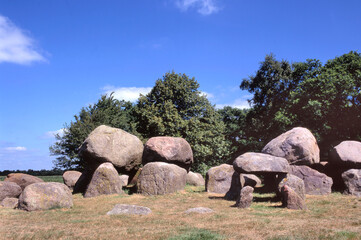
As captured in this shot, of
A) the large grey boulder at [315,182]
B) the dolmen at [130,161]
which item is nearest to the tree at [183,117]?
the dolmen at [130,161]

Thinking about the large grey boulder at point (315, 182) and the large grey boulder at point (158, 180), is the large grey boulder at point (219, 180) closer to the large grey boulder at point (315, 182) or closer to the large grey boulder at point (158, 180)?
the large grey boulder at point (158, 180)

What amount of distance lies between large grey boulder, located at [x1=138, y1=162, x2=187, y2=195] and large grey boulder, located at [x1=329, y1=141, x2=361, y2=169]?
9256 millimetres

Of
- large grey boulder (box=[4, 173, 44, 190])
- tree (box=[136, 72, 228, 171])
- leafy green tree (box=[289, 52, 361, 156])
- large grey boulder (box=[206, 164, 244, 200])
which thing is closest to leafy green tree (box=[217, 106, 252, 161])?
tree (box=[136, 72, 228, 171])

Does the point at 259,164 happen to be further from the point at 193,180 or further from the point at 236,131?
the point at 236,131

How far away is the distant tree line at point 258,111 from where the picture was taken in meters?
27.4

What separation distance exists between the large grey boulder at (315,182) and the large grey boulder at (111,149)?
1013 cm

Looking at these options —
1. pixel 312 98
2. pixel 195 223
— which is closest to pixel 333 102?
pixel 312 98

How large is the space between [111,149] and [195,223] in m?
11.0

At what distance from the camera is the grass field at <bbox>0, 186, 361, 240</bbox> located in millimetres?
8289

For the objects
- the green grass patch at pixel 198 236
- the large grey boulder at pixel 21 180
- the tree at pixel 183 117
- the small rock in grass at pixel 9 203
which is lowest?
the green grass patch at pixel 198 236

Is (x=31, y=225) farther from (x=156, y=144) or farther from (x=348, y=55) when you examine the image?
(x=348, y=55)

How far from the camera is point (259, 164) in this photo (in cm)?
1483

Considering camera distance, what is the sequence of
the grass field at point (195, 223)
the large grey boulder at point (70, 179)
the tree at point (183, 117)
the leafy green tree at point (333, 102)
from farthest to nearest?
the tree at point (183, 117) → the leafy green tree at point (333, 102) → the large grey boulder at point (70, 179) → the grass field at point (195, 223)

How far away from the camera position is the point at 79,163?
31703mm
